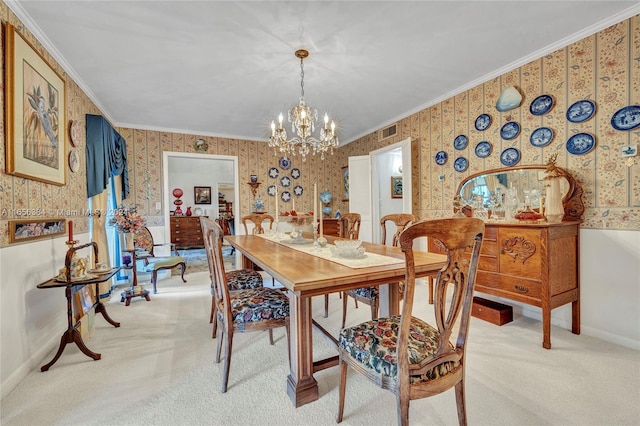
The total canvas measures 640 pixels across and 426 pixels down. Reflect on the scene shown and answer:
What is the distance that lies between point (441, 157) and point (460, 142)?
1.00ft

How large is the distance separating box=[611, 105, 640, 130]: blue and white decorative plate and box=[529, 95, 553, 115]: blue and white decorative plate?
0.46 m

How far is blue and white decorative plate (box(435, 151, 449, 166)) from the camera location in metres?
3.50

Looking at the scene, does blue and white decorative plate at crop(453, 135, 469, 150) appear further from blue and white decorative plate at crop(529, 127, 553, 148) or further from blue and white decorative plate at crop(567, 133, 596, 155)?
blue and white decorative plate at crop(567, 133, 596, 155)

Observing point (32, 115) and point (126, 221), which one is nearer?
point (32, 115)

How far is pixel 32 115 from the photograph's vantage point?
6.62 ft

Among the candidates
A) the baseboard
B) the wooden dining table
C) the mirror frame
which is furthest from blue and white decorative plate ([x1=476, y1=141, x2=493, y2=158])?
the baseboard

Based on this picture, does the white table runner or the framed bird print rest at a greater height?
the framed bird print

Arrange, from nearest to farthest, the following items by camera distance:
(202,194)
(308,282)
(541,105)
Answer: (308,282), (541,105), (202,194)

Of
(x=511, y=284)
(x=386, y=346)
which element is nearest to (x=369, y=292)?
(x=386, y=346)

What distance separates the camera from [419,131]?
3.87 meters

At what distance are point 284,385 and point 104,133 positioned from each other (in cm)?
347

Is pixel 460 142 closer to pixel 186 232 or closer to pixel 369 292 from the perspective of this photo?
pixel 369 292

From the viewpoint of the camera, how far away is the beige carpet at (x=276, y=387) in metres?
1.43

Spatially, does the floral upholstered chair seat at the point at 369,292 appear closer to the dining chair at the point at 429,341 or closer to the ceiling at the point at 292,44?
the dining chair at the point at 429,341
